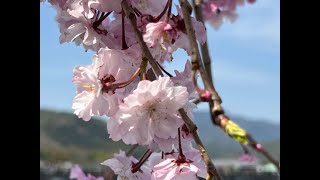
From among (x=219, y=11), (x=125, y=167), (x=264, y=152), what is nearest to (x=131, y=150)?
(x=125, y=167)

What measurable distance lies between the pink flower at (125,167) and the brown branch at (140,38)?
9.5 inches

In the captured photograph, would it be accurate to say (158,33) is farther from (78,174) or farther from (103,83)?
(78,174)

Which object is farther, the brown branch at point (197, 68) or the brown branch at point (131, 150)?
the brown branch at point (131, 150)

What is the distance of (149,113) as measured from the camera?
2.24 feet

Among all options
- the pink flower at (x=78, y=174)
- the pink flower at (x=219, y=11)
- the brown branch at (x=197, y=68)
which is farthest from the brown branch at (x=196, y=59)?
the pink flower at (x=219, y=11)

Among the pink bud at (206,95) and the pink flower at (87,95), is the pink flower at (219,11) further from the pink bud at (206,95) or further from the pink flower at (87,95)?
the pink bud at (206,95)

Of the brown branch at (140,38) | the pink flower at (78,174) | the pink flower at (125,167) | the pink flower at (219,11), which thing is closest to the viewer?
the brown branch at (140,38)

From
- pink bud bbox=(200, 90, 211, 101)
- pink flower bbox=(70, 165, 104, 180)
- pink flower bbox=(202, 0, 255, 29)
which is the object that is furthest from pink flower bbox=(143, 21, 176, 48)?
pink flower bbox=(202, 0, 255, 29)

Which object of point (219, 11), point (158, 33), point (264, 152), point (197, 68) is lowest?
point (264, 152)

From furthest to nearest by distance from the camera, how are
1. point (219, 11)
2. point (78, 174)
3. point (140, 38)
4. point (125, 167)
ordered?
point (219, 11)
point (78, 174)
point (125, 167)
point (140, 38)

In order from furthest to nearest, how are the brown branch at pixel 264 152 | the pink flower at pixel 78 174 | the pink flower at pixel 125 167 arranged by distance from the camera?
the pink flower at pixel 78 174 < the pink flower at pixel 125 167 < the brown branch at pixel 264 152

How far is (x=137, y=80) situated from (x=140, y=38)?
0.25ft

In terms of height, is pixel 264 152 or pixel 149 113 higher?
pixel 149 113

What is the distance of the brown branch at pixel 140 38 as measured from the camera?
0.62 m
